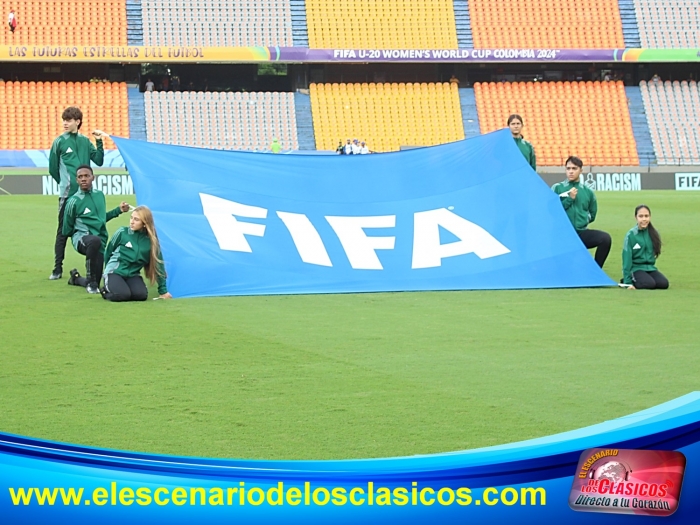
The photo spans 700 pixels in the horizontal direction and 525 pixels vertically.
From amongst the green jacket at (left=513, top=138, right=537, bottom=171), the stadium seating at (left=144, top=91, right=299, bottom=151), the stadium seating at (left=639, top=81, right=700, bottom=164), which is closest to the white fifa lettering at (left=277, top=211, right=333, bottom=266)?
the green jacket at (left=513, top=138, right=537, bottom=171)

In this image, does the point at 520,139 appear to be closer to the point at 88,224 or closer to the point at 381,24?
the point at 88,224

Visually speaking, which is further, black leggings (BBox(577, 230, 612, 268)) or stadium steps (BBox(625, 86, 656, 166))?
stadium steps (BBox(625, 86, 656, 166))

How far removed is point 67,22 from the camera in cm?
3841

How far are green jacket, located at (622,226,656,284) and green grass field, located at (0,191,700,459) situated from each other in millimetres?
368

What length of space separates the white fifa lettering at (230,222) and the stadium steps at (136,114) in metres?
26.4

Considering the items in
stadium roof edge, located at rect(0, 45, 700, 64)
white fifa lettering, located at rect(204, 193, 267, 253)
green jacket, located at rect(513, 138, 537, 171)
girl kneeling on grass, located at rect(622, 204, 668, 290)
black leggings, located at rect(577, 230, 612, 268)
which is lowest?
girl kneeling on grass, located at rect(622, 204, 668, 290)

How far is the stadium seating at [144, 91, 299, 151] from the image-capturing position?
3666cm

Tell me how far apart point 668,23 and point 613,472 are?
42790 mm

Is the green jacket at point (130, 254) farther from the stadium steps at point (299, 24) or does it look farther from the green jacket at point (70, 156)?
the stadium steps at point (299, 24)

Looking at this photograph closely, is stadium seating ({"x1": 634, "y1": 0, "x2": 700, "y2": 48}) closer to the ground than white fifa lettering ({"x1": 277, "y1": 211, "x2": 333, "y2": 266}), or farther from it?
farther from it

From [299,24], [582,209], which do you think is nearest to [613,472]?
[582,209]

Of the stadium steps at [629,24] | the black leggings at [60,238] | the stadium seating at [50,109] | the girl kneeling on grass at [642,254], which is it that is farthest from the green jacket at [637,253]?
the stadium steps at [629,24]

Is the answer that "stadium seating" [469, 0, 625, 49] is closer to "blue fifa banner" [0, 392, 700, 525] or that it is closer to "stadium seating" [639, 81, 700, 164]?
"stadium seating" [639, 81, 700, 164]

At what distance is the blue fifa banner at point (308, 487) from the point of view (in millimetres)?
1725
